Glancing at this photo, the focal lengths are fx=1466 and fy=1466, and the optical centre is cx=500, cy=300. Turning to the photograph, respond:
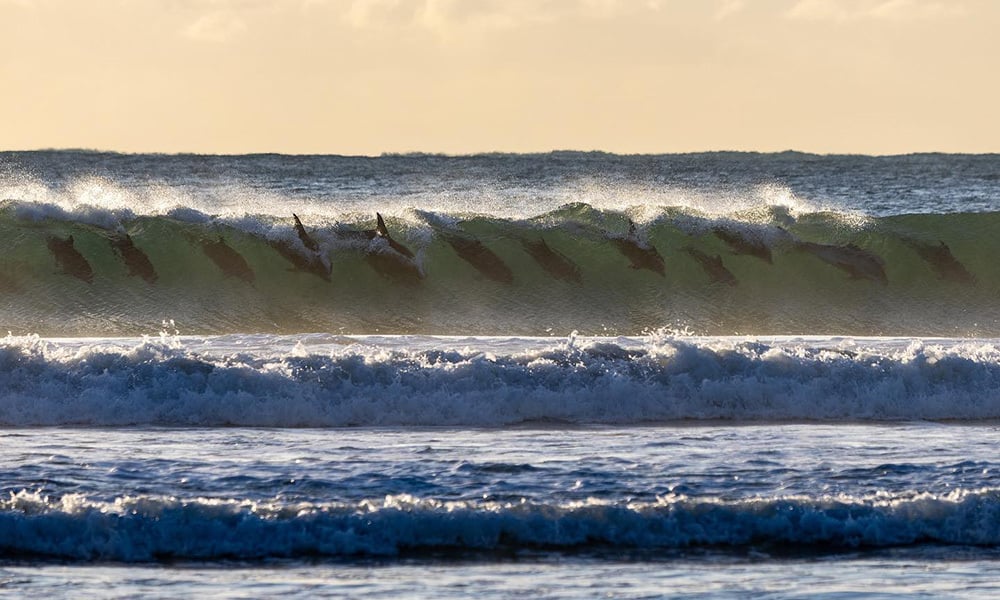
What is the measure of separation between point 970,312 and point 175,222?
12.8 metres

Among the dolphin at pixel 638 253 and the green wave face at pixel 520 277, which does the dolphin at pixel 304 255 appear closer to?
the green wave face at pixel 520 277

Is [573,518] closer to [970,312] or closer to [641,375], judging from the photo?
[641,375]

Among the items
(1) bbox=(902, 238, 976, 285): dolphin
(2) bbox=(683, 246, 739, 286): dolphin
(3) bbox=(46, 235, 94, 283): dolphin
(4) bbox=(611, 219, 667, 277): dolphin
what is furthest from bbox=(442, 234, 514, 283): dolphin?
(1) bbox=(902, 238, 976, 285): dolphin

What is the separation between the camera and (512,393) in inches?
511

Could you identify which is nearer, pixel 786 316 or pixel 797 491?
pixel 797 491

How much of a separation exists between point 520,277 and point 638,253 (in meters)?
2.38

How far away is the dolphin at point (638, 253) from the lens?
2377 cm

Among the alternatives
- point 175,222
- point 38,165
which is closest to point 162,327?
point 175,222

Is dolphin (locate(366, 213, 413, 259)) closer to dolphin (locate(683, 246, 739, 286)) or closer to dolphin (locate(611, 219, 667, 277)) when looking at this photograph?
dolphin (locate(611, 219, 667, 277))

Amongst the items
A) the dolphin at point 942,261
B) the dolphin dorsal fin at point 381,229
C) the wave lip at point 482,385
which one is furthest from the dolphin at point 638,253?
the wave lip at point 482,385

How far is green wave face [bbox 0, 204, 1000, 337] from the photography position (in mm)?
20734

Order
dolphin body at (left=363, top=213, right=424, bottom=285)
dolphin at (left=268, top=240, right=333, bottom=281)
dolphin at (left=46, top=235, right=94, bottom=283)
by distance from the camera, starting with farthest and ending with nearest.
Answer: dolphin at (left=268, top=240, right=333, bottom=281), dolphin body at (left=363, top=213, right=424, bottom=285), dolphin at (left=46, top=235, right=94, bottom=283)

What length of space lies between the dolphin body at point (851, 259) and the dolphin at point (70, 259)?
11.5 metres

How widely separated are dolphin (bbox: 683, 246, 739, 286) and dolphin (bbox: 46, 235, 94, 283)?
31.1 feet
